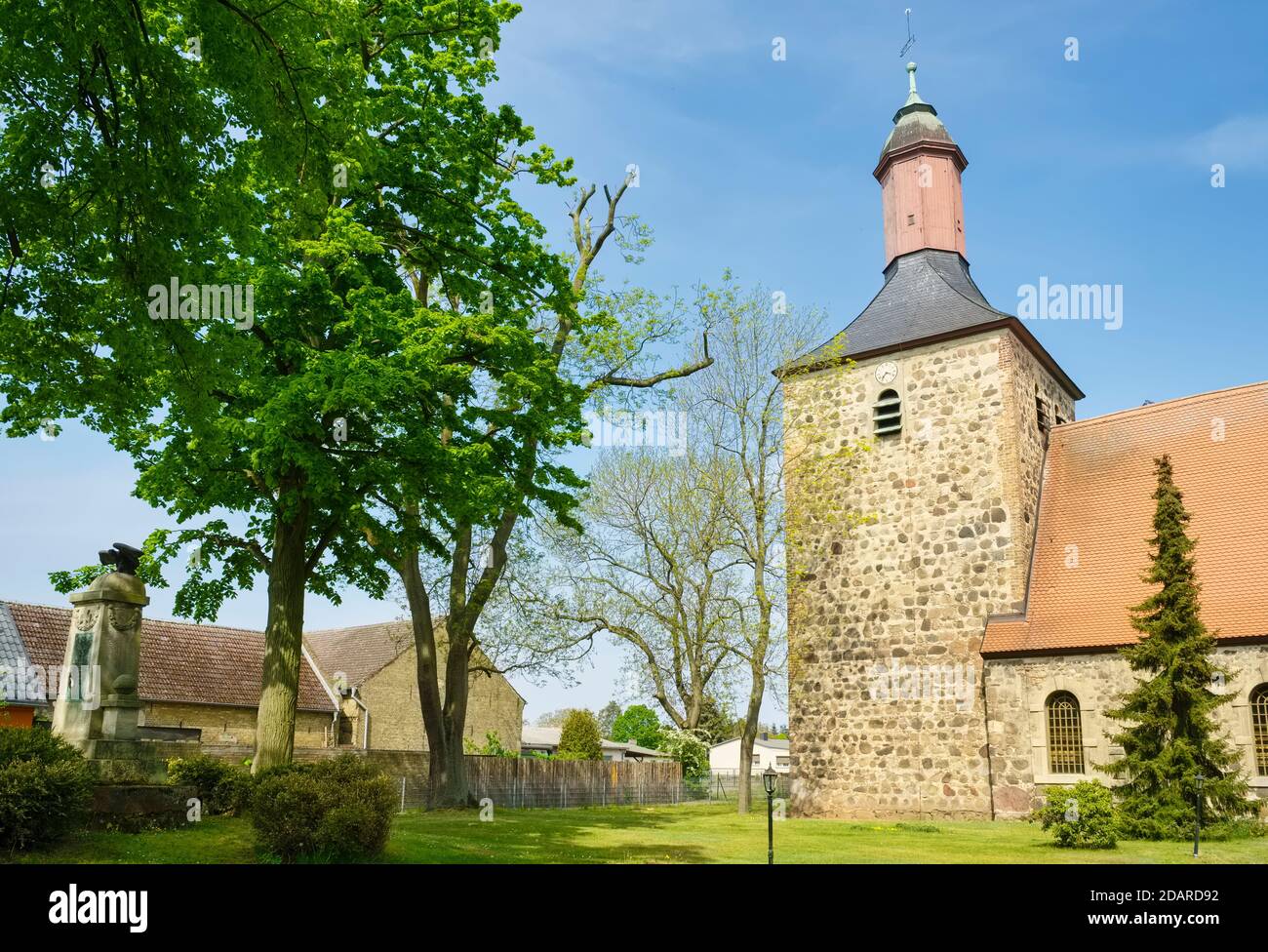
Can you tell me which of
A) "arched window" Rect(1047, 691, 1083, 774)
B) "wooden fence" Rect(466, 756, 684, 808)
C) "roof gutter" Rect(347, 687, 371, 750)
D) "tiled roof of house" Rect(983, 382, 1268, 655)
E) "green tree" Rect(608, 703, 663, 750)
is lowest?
"green tree" Rect(608, 703, 663, 750)

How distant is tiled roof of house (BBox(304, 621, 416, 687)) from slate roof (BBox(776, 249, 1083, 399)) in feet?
68.7

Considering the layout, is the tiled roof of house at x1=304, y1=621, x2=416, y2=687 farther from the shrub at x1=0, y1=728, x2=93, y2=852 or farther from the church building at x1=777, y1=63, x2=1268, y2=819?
the shrub at x1=0, y1=728, x2=93, y2=852

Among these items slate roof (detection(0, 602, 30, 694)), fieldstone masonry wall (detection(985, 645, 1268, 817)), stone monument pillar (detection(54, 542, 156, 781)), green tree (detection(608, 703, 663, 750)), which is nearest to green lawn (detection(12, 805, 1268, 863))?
fieldstone masonry wall (detection(985, 645, 1268, 817))

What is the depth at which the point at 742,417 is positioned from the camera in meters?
25.8

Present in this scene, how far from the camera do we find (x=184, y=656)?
109ft

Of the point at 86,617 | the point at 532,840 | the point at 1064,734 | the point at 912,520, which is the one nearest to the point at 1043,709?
the point at 1064,734

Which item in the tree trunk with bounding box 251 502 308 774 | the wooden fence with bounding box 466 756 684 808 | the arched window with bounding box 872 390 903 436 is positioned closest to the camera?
the tree trunk with bounding box 251 502 308 774

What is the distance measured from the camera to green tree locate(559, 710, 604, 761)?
135 feet

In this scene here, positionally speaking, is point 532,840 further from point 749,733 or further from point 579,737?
point 579,737

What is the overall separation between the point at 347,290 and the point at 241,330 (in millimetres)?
1864

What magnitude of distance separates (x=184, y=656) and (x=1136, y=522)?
98.2 ft

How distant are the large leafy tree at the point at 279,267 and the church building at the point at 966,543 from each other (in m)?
10.1
